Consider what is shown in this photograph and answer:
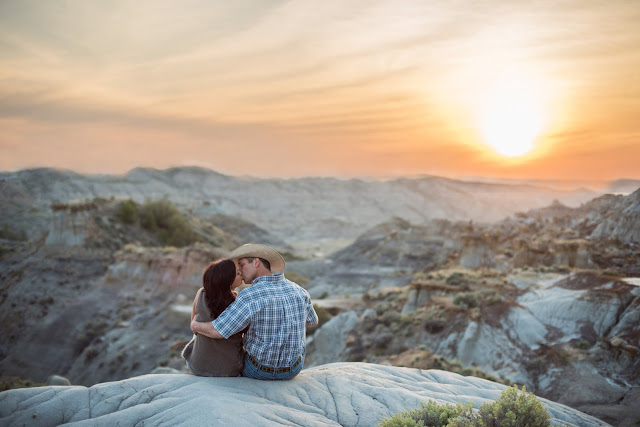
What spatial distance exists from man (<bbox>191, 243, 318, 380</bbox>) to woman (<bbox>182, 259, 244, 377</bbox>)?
13 centimetres

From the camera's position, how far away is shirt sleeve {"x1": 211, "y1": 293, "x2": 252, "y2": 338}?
4.53m

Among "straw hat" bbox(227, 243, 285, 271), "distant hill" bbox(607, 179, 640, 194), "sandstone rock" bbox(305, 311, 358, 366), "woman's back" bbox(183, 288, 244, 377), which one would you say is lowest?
"sandstone rock" bbox(305, 311, 358, 366)

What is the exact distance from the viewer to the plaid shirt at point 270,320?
461cm

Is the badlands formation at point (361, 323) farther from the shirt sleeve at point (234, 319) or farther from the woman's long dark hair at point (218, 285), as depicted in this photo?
the woman's long dark hair at point (218, 285)

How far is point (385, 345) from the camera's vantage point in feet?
47.4

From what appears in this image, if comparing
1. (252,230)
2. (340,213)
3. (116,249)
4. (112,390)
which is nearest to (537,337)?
(112,390)

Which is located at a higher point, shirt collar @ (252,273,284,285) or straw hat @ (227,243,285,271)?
straw hat @ (227,243,285,271)

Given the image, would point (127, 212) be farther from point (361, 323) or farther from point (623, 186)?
point (623, 186)

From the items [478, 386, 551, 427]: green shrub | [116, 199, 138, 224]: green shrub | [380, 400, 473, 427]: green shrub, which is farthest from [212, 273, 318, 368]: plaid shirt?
[116, 199, 138, 224]: green shrub

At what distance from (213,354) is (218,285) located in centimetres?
82

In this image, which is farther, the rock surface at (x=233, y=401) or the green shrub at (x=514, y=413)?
the green shrub at (x=514, y=413)

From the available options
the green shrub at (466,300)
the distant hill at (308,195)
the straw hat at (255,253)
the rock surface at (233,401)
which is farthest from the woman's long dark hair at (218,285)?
the distant hill at (308,195)

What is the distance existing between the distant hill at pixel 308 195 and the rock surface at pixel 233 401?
80543 millimetres

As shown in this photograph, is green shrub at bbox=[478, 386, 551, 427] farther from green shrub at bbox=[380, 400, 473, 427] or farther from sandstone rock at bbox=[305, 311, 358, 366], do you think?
sandstone rock at bbox=[305, 311, 358, 366]
